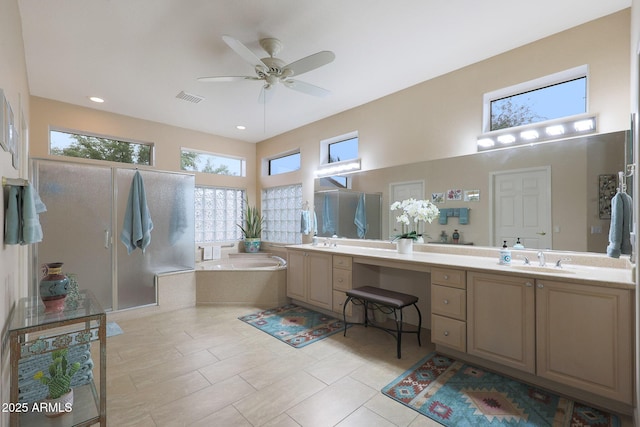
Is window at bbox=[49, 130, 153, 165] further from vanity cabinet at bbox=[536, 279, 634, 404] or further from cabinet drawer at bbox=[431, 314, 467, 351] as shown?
vanity cabinet at bbox=[536, 279, 634, 404]

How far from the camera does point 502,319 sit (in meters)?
2.14

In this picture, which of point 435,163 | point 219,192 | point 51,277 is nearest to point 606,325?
point 435,163

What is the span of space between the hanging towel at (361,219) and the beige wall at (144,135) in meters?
2.66

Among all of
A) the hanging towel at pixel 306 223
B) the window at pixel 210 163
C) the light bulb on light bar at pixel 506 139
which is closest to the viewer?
the light bulb on light bar at pixel 506 139

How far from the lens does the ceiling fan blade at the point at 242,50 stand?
201cm

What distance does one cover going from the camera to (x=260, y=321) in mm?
3479

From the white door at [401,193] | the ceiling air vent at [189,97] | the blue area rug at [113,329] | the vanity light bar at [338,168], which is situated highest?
the ceiling air vent at [189,97]

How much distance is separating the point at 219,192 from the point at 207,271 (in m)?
1.86

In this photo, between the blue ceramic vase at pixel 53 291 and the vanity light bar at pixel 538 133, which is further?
the vanity light bar at pixel 538 133

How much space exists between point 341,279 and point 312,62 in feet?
7.43

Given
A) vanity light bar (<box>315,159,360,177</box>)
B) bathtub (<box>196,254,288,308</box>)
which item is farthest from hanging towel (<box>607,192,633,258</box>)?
bathtub (<box>196,254,288,308</box>)

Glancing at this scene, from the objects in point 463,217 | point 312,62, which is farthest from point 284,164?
point 463,217

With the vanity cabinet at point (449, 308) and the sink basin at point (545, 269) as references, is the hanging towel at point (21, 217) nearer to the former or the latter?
the vanity cabinet at point (449, 308)

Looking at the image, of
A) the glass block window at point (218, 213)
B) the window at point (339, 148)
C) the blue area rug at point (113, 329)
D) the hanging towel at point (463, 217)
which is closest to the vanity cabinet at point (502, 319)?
the hanging towel at point (463, 217)
